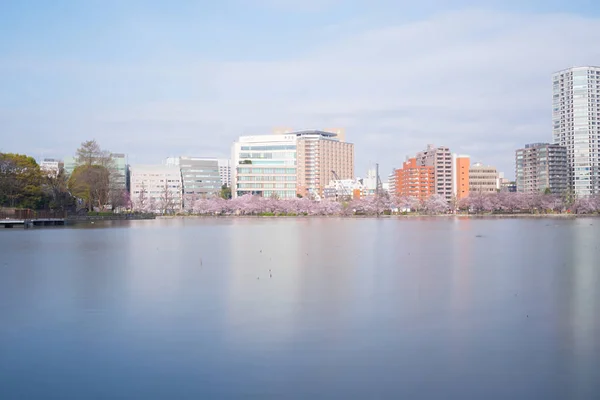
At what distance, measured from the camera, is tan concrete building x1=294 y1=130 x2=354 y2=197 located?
145 metres

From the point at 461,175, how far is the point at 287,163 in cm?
3746

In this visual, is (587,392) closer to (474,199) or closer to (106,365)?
(106,365)

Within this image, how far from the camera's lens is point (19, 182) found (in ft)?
167

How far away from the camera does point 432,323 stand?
428 inches

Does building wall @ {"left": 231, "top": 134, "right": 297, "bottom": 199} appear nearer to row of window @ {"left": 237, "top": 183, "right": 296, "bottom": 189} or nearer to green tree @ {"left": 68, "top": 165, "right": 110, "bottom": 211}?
row of window @ {"left": 237, "top": 183, "right": 296, "bottom": 189}

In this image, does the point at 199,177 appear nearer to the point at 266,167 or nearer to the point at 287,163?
the point at 266,167

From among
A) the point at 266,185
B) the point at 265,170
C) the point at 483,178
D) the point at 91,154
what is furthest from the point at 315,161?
the point at 91,154

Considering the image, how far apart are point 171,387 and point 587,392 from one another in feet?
16.7

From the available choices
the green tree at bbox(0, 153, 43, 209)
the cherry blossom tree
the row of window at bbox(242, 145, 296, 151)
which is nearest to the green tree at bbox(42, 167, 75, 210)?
the green tree at bbox(0, 153, 43, 209)

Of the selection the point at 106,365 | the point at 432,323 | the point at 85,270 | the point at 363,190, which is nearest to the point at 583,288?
the point at 432,323

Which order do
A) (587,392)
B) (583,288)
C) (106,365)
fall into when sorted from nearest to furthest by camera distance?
1. (587,392)
2. (106,365)
3. (583,288)

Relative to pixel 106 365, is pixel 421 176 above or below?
above

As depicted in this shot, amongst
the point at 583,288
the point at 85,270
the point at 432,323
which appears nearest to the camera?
the point at 432,323

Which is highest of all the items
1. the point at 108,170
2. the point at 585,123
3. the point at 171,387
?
the point at 585,123
